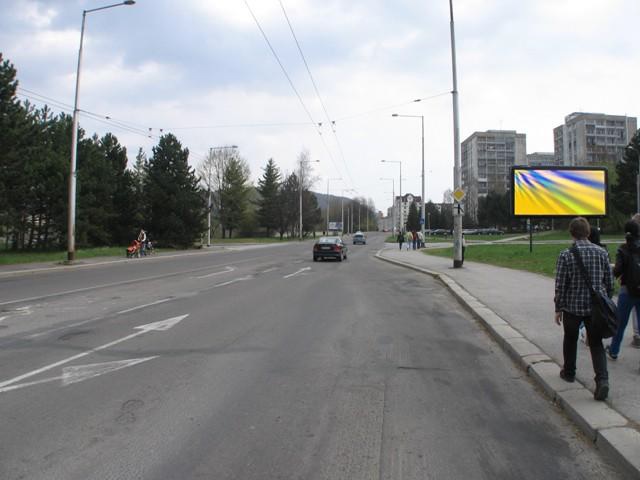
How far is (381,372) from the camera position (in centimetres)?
561

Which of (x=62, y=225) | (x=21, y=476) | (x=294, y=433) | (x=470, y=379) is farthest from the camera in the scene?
(x=62, y=225)

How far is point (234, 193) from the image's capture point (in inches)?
3127

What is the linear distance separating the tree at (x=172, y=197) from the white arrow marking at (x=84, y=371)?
124 feet

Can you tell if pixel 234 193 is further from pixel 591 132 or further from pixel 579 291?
pixel 591 132

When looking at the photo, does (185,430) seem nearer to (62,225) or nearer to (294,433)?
(294,433)

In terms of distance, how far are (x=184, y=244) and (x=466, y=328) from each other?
3848 centimetres

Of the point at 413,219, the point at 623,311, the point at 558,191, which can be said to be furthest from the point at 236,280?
the point at 413,219

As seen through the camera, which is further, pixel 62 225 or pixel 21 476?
pixel 62 225

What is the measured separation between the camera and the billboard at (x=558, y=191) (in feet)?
64.6

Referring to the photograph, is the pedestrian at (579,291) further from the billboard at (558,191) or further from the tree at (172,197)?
Answer: the tree at (172,197)

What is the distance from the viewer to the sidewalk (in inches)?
145

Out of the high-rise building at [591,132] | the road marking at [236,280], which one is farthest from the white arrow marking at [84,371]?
the high-rise building at [591,132]

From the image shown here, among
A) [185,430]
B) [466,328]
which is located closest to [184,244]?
[466,328]

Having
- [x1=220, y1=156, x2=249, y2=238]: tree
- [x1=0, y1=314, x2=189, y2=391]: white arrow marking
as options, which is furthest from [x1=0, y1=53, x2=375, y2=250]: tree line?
[x1=220, y1=156, x2=249, y2=238]: tree
